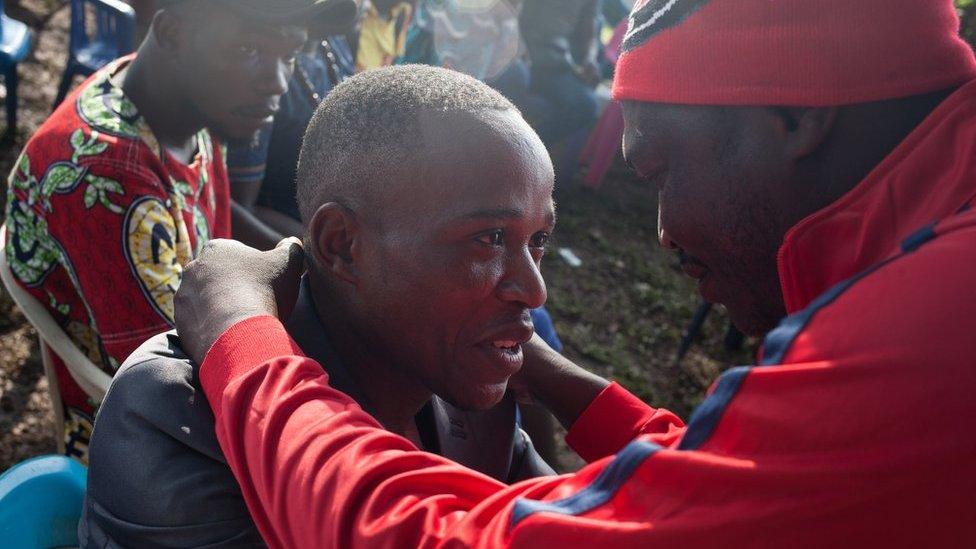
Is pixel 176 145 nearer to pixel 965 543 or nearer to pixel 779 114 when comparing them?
pixel 779 114

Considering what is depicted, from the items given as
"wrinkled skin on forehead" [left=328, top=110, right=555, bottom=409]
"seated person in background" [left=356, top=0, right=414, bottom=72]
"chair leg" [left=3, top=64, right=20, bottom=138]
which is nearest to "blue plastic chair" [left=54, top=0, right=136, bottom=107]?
"chair leg" [left=3, top=64, right=20, bottom=138]

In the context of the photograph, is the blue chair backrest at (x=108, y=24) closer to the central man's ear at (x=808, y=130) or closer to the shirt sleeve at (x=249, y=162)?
the shirt sleeve at (x=249, y=162)

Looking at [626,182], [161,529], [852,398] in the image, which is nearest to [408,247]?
[161,529]

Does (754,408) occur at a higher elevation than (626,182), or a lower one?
higher

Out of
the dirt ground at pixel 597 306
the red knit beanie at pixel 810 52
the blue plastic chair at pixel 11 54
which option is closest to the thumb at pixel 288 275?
the red knit beanie at pixel 810 52

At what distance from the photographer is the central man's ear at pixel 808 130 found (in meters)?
1.38

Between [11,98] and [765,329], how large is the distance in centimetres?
528

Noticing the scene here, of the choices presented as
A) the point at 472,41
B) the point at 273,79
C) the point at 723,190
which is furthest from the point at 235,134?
the point at 472,41

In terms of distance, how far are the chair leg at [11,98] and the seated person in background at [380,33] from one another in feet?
7.19

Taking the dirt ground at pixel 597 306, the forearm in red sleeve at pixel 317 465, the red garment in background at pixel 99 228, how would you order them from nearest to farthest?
the forearm in red sleeve at pixel 317 465 → the red garment in background at pixel 99 228 → the dirt ground at pixel 597 306

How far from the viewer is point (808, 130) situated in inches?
54.5

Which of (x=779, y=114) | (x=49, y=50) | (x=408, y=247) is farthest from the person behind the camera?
(x=49, y=50)

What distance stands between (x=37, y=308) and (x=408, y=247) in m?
1.34

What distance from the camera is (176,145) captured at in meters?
2.66
